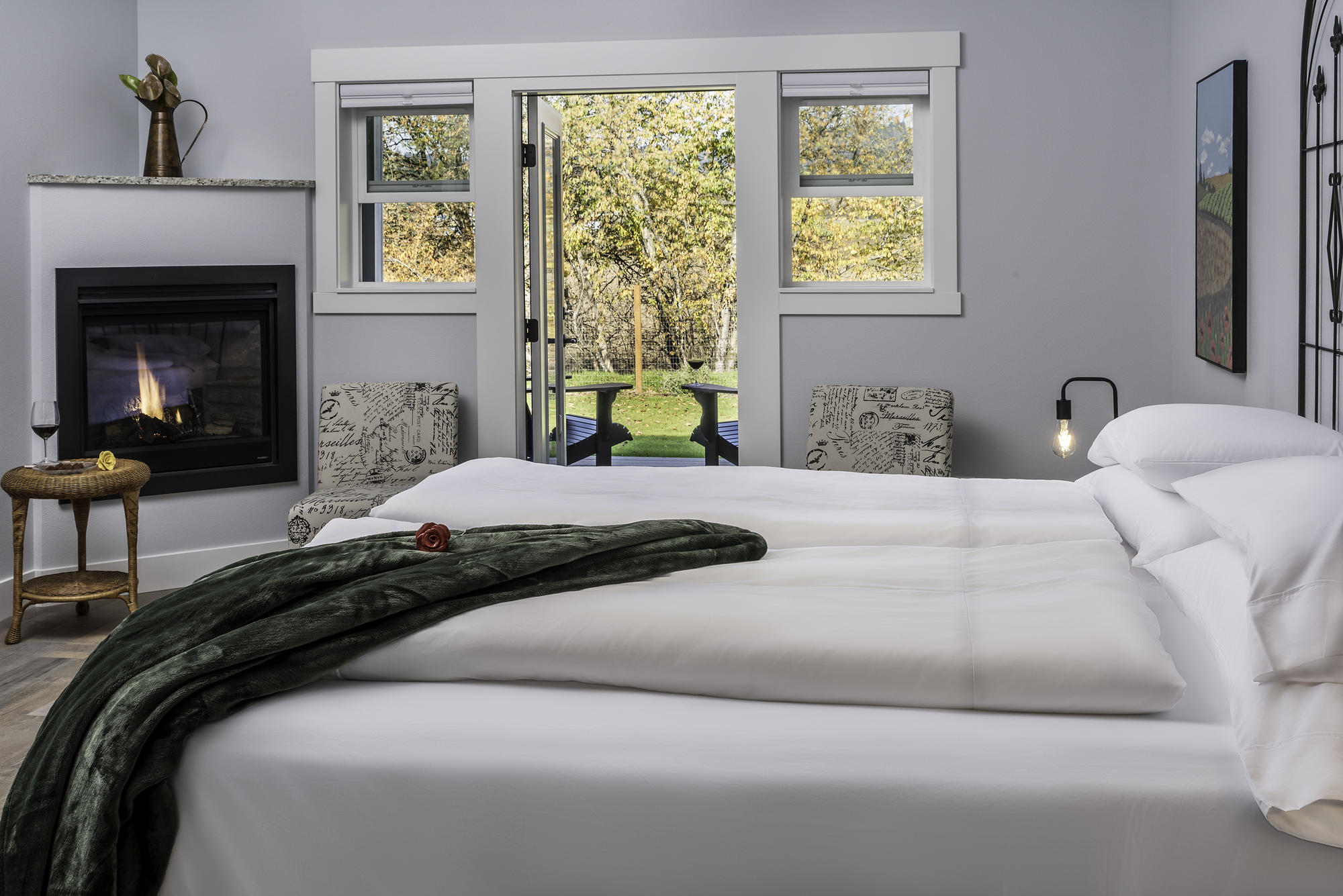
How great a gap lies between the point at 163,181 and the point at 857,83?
279 centimetres

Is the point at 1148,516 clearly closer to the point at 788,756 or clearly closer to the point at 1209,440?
the point at 1209,440

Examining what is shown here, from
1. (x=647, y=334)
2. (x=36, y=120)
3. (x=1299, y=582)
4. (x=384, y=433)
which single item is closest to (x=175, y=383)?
(x=384, y=433)

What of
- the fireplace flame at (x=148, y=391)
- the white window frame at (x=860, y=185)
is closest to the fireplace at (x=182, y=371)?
the fireplace flame at (x=148, y=391)

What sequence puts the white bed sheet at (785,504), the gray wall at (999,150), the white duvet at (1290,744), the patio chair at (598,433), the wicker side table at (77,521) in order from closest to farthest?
the white duvet at (1290,744) → the white bed sheet at (785,504) → the wicker side table at (77,521) → the gray wall at (999,150) → the patio chair at (598,433)

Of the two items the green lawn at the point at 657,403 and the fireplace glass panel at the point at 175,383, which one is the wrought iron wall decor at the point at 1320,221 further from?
the green lawn at the point at 657,403

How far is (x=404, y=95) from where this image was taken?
4648mm

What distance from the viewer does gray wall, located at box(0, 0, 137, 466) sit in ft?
13.2

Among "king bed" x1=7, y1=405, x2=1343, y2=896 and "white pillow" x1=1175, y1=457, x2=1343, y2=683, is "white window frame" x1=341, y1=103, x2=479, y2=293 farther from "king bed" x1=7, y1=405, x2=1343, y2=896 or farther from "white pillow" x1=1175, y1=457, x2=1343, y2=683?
"white pillow" x1=1175, y1=457, x2=1343, y2=683

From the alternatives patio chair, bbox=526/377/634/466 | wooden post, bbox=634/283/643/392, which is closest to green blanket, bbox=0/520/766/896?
patio chair, bbox=526/377/634/466

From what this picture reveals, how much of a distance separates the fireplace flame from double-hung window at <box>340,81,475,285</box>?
36.6 inches

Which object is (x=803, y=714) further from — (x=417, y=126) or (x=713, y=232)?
(x=713, y=232)

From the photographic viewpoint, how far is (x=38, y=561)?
4293 millimetres

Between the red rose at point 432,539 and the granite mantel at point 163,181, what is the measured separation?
3.01m

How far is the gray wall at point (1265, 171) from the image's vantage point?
2779 millimetres
